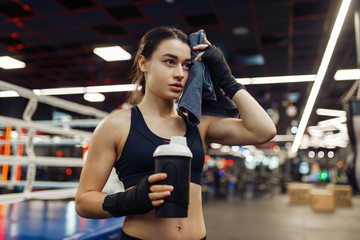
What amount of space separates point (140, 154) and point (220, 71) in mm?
418

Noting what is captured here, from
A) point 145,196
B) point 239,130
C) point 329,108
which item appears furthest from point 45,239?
point 329,108

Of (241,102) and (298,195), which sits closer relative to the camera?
(241,102)

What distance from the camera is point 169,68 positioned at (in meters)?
1.05

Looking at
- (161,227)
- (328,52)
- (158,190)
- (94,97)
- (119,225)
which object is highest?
(94,97)

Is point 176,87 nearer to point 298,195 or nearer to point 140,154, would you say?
point 140,154

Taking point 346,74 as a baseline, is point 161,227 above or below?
below

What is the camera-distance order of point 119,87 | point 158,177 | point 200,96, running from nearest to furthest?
point 158,177
point 200,96
point 119,87

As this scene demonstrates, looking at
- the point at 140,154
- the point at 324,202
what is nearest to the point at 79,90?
the point at 324,202

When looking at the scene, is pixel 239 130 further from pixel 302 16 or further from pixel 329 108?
pixel 329 108

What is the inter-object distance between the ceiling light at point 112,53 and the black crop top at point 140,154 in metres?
5.89

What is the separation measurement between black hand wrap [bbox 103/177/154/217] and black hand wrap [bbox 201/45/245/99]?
0.49 m

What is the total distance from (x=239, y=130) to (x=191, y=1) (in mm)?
4116

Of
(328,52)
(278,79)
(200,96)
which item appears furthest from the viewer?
(278,79)

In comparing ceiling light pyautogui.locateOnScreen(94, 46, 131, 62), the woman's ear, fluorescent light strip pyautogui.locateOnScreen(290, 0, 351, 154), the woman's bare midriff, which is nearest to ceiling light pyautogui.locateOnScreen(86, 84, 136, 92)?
ceiling light pyautogui.locateOnScreen(94, 46, 131, 62)
